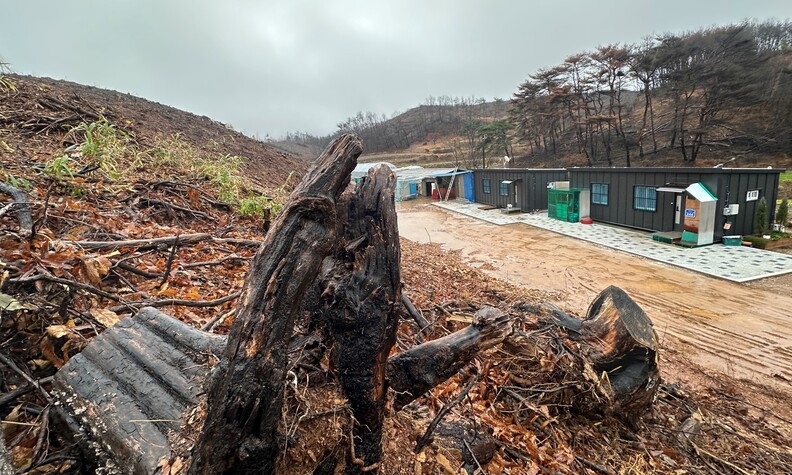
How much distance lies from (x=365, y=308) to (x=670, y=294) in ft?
32.2

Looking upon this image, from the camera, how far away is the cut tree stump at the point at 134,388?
54.4 inches

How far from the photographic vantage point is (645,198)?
14.1m

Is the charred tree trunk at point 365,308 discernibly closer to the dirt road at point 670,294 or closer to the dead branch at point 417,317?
the dead branch at point 417,317

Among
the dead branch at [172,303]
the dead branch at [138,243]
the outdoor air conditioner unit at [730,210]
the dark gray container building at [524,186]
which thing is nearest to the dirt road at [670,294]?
the outdoor air conditioner unit at [730,210]

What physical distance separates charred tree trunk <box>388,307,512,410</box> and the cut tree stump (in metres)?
0.88

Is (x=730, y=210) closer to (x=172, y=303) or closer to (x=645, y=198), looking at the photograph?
(x=645, y=198)

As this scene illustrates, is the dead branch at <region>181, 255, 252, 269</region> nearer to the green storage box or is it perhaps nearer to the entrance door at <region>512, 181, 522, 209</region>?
the green storage box

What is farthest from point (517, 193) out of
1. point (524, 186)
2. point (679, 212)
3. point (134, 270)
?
point (134, 270)

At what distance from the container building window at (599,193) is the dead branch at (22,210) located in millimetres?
17877

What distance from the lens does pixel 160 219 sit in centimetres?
439

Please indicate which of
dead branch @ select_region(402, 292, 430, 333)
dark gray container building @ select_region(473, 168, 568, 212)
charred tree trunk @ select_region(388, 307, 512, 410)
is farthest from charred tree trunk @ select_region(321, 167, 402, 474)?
dark gray container building @ select_region(473, 168, 568, 212)

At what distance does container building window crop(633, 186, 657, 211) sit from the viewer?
13.8 meters

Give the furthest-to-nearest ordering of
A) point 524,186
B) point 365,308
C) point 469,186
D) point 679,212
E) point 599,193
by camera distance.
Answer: point 469,186, point 524,186, point 599,193, point 679,212, point 365,308

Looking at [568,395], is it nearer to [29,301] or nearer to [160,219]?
[29,301]
